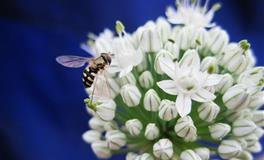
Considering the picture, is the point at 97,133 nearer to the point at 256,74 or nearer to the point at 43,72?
the point at 256,74

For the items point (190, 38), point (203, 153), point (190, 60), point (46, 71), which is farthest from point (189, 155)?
point (46, 71)

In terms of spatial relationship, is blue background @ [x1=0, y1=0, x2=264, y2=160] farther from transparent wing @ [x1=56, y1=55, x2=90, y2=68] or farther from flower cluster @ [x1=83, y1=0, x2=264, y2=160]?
transparent wing @ [x1=56, y1=55, x2=90, y2=68]

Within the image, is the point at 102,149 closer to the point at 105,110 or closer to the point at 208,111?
the point at 105,110

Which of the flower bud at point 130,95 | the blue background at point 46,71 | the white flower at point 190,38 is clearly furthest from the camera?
the blue background at point 46,71

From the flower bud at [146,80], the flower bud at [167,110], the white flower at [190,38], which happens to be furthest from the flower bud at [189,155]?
the white flower at [190,38]

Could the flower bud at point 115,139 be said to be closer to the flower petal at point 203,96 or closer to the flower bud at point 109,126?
the flower bud at point 109,126

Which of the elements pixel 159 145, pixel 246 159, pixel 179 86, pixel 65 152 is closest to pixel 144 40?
pixel 179 86
